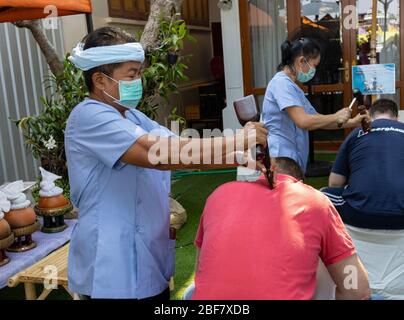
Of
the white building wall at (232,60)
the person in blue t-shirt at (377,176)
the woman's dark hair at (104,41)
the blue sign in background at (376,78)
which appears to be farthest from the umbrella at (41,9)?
the white building wall at (232,60)

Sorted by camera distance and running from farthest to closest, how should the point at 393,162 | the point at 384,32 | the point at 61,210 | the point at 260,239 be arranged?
1. the point at 384,32
2. the point at 61,210
3. the point at 393,162
4. the point at 260,239

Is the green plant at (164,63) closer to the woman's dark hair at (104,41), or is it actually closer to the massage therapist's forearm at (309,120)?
the massage therapist's forearm at (309,120)

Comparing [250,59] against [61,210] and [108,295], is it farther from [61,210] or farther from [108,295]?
[108,295]

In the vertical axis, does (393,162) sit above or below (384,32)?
below

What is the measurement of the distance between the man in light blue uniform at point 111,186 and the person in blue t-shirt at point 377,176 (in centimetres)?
117

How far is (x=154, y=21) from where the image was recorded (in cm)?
364

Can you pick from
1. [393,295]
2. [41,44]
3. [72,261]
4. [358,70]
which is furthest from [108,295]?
[358,70]

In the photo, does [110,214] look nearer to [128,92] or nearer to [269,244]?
[128,92]

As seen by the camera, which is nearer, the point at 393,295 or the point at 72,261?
the point at 72,261

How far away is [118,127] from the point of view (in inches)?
48.3

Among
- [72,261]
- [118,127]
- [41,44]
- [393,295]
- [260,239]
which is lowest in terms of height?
[393,295]

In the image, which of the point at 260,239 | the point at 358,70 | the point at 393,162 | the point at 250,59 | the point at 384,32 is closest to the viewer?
the point at 260,239

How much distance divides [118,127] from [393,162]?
1.38m

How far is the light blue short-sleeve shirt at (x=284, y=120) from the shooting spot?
232 cm
